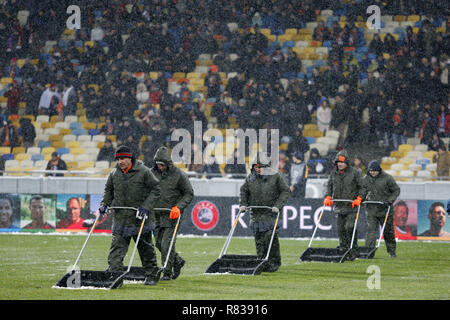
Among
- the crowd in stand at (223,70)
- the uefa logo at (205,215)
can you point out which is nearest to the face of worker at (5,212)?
the crowd in stand at (223,70)

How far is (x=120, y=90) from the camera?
3438 cm

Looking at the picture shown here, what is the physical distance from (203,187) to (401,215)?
5.81m

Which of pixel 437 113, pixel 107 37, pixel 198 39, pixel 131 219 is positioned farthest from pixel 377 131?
pixel 131 219

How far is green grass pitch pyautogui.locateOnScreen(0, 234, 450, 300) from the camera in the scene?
43.6 ft

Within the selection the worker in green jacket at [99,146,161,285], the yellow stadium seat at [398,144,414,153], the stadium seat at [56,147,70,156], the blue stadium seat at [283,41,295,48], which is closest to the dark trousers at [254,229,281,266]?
the worker in green jacket at [99,146,161,285]

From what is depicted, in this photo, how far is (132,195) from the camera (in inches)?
561

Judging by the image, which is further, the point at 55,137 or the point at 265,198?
the point at 55,137

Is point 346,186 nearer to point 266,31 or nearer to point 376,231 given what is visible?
point 376,231

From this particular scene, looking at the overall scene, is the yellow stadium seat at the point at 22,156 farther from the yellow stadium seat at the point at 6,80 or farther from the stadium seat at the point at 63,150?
the yellow stadium seat at the point at 6,80

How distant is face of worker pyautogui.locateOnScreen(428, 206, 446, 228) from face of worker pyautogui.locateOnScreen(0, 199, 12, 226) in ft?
40.3

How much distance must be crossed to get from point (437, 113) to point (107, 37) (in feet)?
43.4

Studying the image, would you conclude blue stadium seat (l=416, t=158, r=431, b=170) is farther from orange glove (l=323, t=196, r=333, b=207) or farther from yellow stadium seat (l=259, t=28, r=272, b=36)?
orange glove (l=323, t=196, r=333, b=207)

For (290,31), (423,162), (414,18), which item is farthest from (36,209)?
(414,18)
